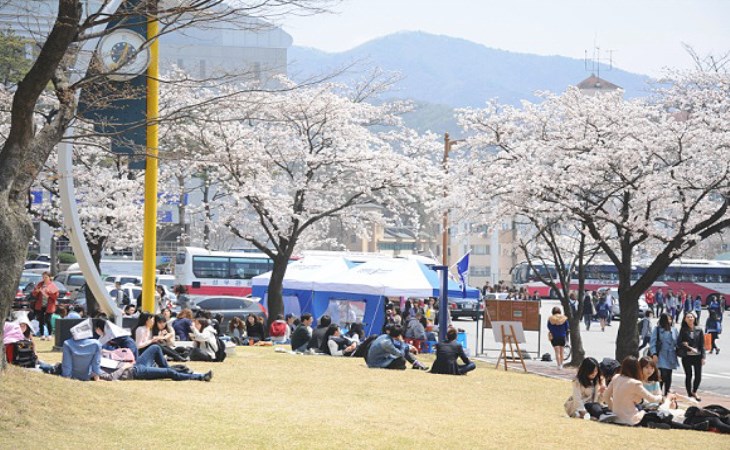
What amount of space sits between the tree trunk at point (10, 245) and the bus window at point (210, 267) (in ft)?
131

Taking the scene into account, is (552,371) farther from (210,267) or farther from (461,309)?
(210,267)

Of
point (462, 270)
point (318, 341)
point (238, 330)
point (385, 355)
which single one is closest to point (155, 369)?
point (385, 355)

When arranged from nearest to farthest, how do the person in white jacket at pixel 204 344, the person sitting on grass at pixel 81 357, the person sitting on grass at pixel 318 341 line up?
the person sitting on grass at pixel 81 357 → the person in white jacket at pixel 204 344 → the person sitting on grass at pixel 318 341

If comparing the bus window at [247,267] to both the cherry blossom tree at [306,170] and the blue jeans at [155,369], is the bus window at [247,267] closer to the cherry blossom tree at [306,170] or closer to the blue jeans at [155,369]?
the cherry blossom tree at [306,170]

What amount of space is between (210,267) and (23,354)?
36258mm

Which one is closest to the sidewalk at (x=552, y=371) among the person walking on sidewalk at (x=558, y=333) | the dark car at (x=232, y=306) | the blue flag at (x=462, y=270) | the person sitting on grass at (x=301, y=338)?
the person walking on sidewalk at (x=558, y=333)

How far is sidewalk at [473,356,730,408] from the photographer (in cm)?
1907

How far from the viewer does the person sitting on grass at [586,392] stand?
1390 cm

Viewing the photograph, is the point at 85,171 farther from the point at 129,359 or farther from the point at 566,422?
the point at 566,422

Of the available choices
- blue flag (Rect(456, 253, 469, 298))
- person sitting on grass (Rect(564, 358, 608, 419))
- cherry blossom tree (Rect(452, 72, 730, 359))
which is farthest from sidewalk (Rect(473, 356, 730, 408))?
person sitting on grass (Rect(564, 358, 608, 419))

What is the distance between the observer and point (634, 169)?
931 inches

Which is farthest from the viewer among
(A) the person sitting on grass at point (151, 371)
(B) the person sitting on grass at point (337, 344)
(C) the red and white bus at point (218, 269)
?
(C) the red and white bus at point (218, 269)

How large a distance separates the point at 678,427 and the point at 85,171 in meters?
28.0

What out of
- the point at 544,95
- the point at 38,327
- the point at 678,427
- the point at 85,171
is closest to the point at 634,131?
the point at 544,95
